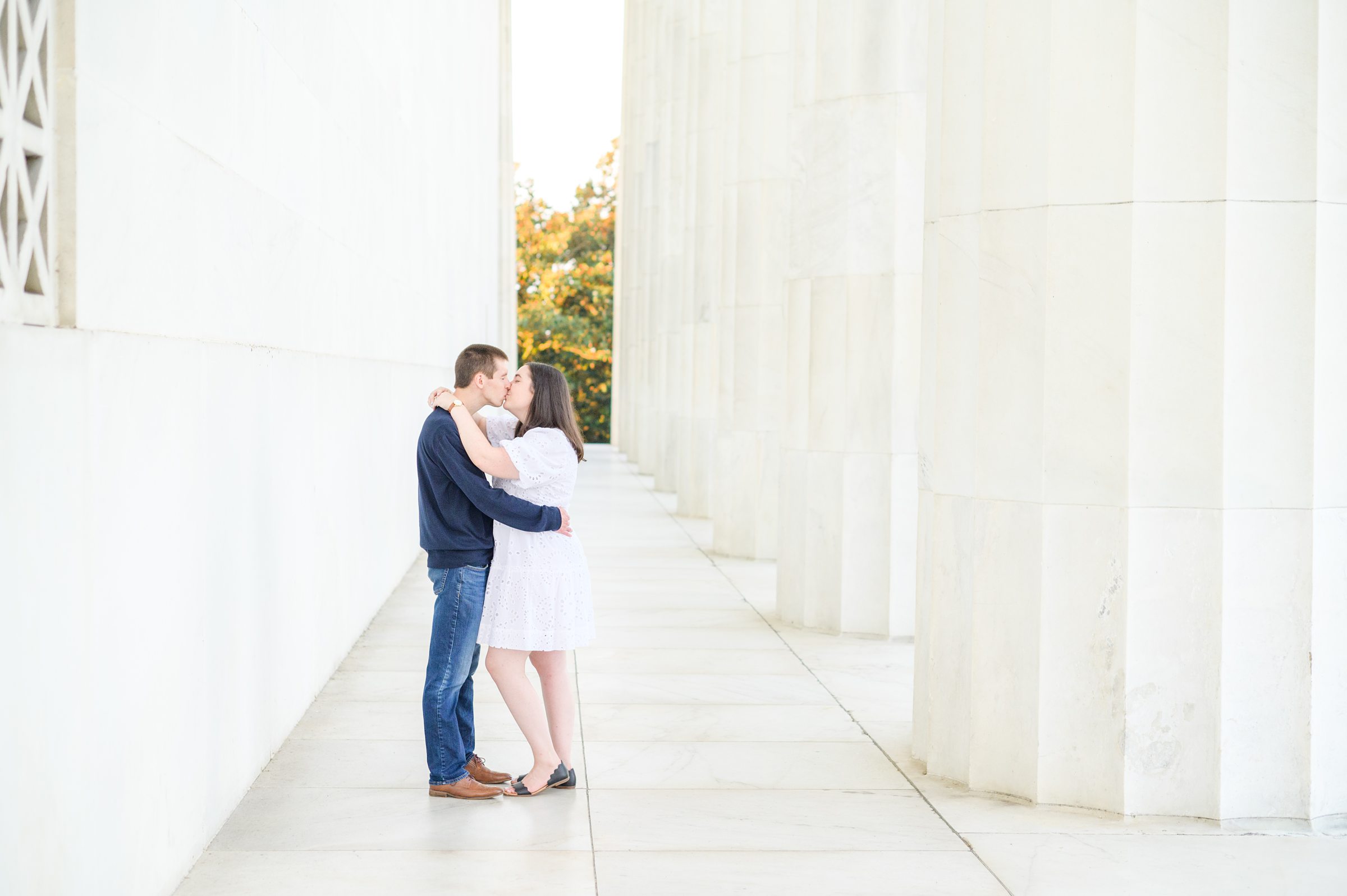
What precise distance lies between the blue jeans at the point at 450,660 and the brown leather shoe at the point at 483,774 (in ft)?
0.21

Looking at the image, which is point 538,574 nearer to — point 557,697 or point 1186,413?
point 557,697

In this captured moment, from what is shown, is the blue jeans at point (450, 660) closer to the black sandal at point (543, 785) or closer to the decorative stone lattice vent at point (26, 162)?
the black sandal at point (543, 785)

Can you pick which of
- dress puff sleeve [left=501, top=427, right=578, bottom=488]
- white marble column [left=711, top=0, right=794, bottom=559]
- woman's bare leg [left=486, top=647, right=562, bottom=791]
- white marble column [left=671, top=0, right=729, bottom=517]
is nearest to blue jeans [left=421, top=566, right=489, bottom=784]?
woman's bare leg [left=486, top=647, right=562, bottom=791]

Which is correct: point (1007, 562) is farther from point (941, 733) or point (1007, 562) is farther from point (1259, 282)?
point (1259, 282)

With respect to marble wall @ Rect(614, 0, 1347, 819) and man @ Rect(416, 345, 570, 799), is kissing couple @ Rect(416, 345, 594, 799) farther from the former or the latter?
marble wall @ Rect(614, 0, 1347, 819)

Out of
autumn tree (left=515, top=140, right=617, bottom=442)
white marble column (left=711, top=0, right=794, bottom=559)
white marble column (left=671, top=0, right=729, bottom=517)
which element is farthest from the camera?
autumn tree (left=515, top=140, right=617, bottom=442)

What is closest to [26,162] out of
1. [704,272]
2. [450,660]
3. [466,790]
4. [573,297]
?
[450,660]

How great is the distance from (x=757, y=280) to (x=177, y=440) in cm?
1299

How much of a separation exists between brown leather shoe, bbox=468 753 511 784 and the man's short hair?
1.84 m

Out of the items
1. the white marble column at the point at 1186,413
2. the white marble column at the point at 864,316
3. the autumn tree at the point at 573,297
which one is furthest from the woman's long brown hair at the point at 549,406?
the autumn tree at the point at 573,297

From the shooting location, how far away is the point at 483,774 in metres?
7.00

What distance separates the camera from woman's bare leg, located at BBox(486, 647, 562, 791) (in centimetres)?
684

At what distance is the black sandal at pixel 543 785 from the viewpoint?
698cm

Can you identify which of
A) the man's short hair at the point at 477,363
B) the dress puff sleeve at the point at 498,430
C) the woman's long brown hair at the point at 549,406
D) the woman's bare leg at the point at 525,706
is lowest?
the woman's bare leg at the point at 525,706
